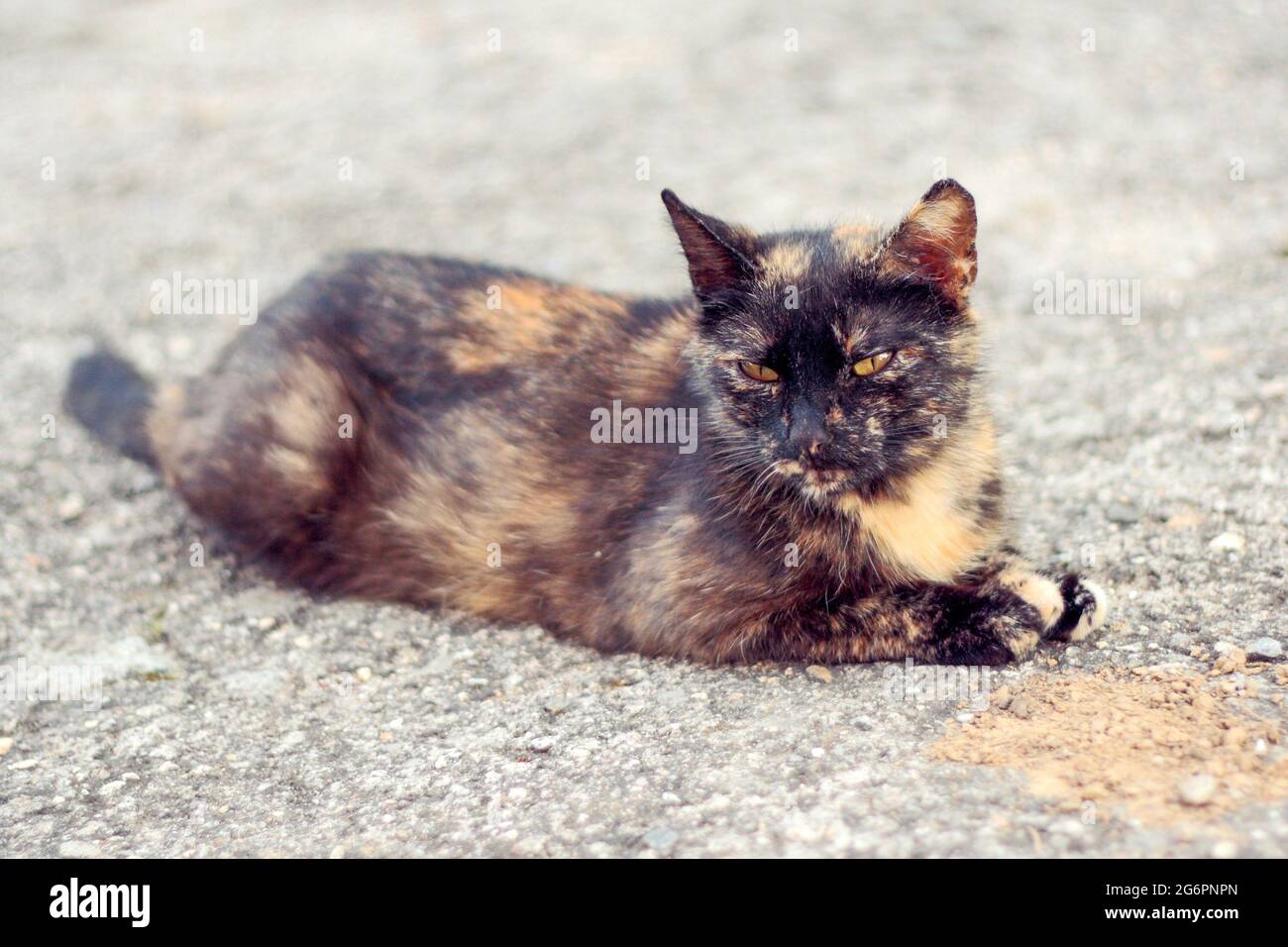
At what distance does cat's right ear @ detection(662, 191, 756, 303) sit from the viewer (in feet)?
13.4

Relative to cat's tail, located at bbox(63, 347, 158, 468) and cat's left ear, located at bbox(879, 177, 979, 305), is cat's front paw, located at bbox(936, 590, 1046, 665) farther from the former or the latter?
cat's tail, located at bbox(63, 347, 158, 468)

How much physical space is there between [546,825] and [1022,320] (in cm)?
472

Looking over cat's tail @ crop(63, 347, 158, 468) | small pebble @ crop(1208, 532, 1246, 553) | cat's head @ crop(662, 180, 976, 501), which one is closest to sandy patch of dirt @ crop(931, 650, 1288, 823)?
small pebble @ crop(1208, 532, 1246, 553)

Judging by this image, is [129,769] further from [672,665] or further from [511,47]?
[511,47]

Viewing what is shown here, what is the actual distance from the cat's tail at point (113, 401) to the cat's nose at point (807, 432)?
363 centimetres

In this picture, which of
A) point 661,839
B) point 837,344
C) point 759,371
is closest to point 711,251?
A: point 759,371

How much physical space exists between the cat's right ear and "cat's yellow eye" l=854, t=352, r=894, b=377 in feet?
1.67

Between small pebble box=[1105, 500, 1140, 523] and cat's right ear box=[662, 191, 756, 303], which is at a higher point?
cat's right ear box=[662, 191, 756, 303]

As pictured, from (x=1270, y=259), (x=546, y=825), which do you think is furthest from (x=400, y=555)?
(x=1270, y=259)

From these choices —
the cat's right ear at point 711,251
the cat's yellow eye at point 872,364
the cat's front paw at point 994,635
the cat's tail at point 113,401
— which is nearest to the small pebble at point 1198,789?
the cat's front paw at point 994,635

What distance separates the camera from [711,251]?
418 centimetres

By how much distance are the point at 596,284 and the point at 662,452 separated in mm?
3342

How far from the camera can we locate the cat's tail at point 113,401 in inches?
239

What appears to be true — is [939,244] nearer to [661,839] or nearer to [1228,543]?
[1228,543]
